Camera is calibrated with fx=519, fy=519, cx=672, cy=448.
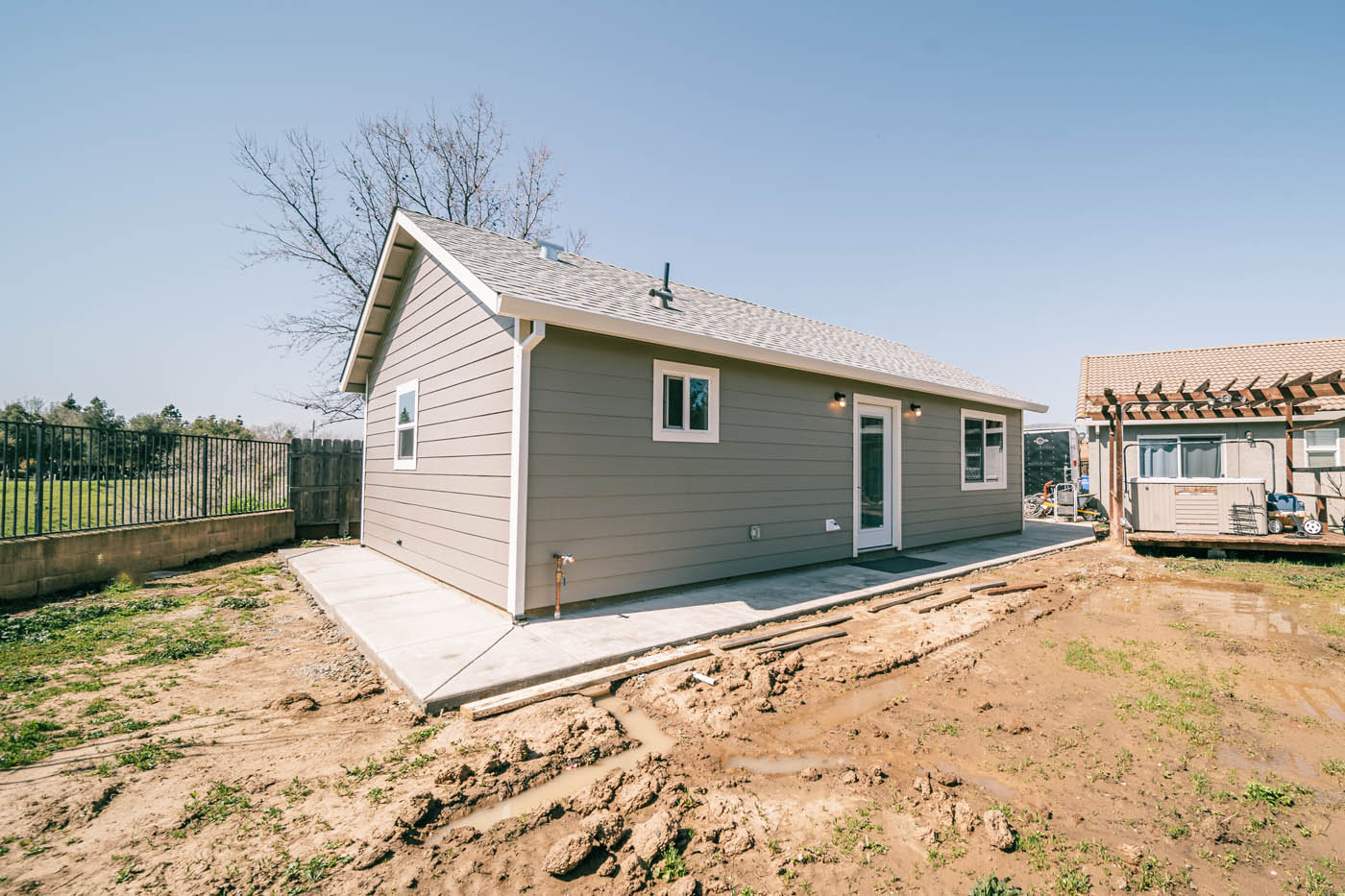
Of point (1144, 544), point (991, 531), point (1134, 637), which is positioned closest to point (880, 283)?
point (991, 531)

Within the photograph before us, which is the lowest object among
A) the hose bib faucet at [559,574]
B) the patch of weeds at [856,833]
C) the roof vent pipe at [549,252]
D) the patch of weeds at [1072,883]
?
the patch of weeds at [856,833]

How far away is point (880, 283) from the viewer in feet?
44.3

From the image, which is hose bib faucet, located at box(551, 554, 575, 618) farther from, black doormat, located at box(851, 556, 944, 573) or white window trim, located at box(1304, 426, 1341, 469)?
white window trim, located at box(1304, 426, 1341, 469)

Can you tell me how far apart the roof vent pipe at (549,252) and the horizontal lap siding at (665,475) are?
2.51m

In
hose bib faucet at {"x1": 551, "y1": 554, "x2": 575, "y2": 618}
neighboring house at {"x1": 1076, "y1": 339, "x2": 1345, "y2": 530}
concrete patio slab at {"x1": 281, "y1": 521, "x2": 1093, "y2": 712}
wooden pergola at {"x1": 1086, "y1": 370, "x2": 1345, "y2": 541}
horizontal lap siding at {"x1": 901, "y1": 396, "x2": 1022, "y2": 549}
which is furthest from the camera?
neighboring house at {"x1": 1076, "y1": 339, "x2": 1345, "y2": 530}

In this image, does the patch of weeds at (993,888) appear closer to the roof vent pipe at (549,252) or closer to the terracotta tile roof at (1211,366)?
the roof vent pipe at (549,252)

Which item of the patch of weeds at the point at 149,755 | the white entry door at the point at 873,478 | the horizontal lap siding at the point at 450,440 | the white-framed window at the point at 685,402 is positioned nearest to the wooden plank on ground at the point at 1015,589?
the white entry door at the point at 873,478

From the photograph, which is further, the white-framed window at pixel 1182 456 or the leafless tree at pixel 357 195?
the leafless tree at pixel 357 195

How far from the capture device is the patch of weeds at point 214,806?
2.17 metres

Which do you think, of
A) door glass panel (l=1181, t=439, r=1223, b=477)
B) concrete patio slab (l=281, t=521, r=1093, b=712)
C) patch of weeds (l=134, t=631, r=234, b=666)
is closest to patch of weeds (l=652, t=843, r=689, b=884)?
concrete patio slab (l=281, t=521, r=1093, b=712)

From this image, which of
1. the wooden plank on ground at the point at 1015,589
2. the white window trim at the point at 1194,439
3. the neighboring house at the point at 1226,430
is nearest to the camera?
the wooden plank on ground at the point at 1015,589

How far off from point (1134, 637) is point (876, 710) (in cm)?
324

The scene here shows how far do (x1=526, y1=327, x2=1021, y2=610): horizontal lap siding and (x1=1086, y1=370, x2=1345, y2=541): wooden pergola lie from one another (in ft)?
20.5

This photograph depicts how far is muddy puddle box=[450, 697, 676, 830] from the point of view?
2.28m
